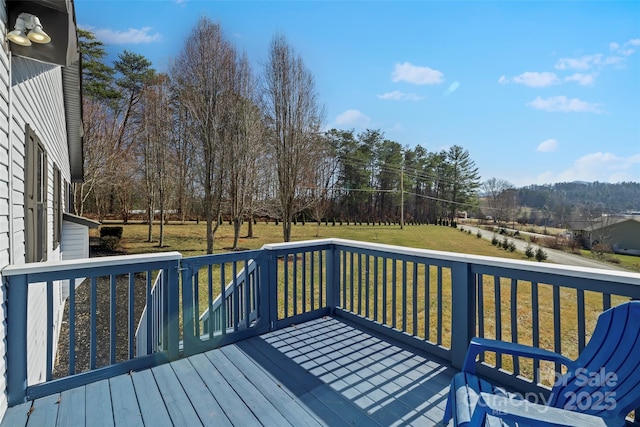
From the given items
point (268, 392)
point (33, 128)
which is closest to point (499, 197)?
point (268, 392)

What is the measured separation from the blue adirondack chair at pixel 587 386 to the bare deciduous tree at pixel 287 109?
1154 cm

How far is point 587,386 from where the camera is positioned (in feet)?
5.21

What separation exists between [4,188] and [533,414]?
345 cm

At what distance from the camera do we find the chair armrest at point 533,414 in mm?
1177

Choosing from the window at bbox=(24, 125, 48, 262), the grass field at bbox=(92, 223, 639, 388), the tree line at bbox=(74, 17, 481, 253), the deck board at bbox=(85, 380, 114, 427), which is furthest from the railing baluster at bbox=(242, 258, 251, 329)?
the tree line at bbox=(74, 17, 481, 253)

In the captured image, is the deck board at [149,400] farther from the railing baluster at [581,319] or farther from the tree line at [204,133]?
the tree line at [204,133]

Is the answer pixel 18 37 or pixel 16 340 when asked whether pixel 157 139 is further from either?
pixel 16 340

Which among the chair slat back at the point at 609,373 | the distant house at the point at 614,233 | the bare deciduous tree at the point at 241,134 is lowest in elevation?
the distant house at the point at 614,233

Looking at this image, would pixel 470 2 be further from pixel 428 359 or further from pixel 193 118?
pixel 193 118

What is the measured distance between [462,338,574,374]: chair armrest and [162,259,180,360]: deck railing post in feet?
7.59

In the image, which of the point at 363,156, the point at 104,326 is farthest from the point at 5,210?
the point at 363,156

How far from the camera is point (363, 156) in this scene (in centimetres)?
2998

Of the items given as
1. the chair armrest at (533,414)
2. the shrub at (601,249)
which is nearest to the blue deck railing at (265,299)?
the chair armrest at (533,414)

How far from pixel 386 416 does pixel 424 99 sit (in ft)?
70.7
